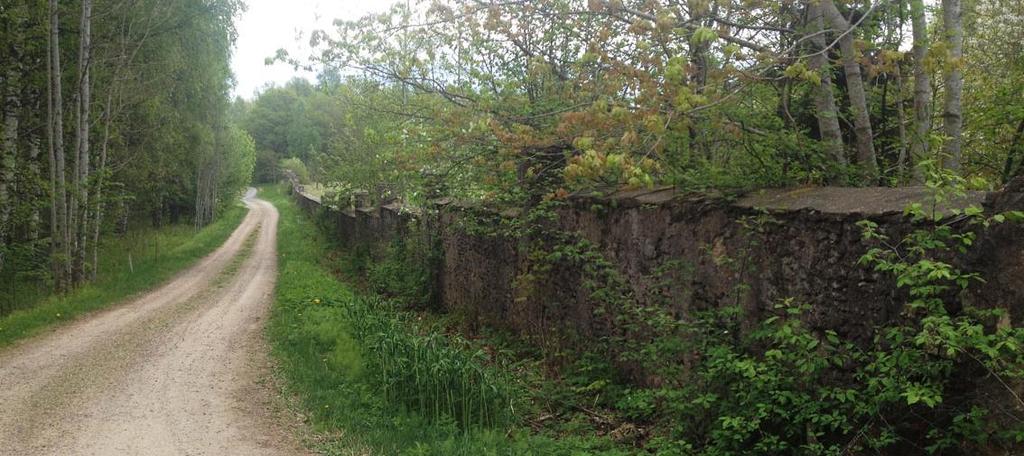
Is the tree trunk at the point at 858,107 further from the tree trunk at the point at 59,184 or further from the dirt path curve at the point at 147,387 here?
the tree trunk at the point at 59,184

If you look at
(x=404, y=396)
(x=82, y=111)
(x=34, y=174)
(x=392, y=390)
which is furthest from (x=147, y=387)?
(x=82, y=111)

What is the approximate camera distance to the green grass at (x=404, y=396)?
5.88 metres

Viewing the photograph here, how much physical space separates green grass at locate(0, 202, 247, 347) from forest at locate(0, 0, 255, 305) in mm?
644

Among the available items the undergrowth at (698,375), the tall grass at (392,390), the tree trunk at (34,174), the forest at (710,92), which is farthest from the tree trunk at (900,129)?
the tree trunk at (34,174)

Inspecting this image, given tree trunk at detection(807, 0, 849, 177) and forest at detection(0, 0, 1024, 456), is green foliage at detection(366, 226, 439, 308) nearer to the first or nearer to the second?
forest at detection(0, 0, 1024, 456)

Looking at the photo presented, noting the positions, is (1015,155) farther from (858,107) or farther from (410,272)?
(410,272)

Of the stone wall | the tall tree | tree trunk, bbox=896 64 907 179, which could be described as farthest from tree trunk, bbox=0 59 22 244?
tree trunk, bbox=896 64 907 179

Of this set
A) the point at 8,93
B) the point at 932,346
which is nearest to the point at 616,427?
the point at 932,346

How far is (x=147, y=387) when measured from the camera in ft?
26.1

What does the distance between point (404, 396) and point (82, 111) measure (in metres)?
13.8

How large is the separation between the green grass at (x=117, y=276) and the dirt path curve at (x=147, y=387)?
53 cm

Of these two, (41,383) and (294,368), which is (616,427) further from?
(41,383)

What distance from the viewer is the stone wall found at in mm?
4082

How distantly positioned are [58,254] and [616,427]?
13583 millimetres
